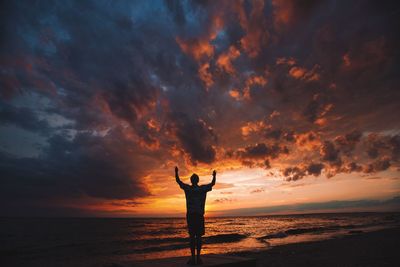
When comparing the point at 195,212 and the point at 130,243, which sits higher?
the point at 195,212

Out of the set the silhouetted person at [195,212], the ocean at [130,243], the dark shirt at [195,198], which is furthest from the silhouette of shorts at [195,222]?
the ocean at [130,243]

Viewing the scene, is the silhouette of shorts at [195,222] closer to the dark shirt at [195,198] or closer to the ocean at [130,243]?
the dark shirt at [195,198]

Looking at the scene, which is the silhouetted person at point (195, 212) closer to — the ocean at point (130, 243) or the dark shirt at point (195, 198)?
the dark shirt at point (195, 198)

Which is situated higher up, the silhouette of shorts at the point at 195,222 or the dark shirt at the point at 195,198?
the dark shirt at the point at 195,198

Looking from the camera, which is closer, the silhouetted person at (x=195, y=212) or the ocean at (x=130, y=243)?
the silhouetted person at (x=195, y=212)

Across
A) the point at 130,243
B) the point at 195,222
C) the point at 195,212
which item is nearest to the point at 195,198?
the point at 195,212

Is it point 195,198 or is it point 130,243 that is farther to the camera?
point 130,243

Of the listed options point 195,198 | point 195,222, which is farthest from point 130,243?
point 195,198

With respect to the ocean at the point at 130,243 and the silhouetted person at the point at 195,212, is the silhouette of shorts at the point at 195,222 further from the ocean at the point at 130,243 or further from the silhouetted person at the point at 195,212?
the ocean at the point at 130,243

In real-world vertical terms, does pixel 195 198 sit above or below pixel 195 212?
above

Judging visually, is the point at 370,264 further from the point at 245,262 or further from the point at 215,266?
the point at 215,266

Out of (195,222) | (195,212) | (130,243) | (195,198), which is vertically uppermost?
(195,198)

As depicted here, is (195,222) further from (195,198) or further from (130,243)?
(130,243)

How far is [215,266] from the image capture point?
801 cm
